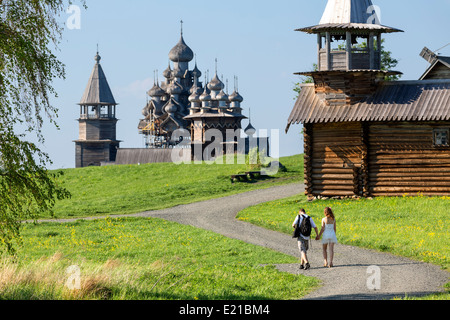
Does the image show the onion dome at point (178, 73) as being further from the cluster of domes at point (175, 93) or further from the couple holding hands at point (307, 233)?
the couple holding hands at point (307, 233)

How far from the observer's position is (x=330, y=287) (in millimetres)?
17922

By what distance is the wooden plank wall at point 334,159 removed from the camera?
116 ft

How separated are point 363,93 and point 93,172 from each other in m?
25.5

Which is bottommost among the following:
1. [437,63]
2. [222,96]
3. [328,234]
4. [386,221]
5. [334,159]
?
Result: [386,221]

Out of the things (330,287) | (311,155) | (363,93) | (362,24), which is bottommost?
(330,287)

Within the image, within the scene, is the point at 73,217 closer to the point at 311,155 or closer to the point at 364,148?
the point at 311,155

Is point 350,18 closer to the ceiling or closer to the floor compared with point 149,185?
closer to the ceiling

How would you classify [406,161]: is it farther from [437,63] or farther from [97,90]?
[97,90]

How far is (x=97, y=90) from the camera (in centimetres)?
8738

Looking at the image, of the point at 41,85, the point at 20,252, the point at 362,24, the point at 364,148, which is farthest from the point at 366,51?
the point at 41,85

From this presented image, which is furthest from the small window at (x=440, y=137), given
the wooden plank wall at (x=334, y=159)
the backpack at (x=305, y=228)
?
the backpack at (x=305, y=228)

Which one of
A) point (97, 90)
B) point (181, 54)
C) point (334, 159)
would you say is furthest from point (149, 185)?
point (181, 54)

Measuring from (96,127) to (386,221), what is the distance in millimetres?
61618

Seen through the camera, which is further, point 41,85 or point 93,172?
point 93,172
